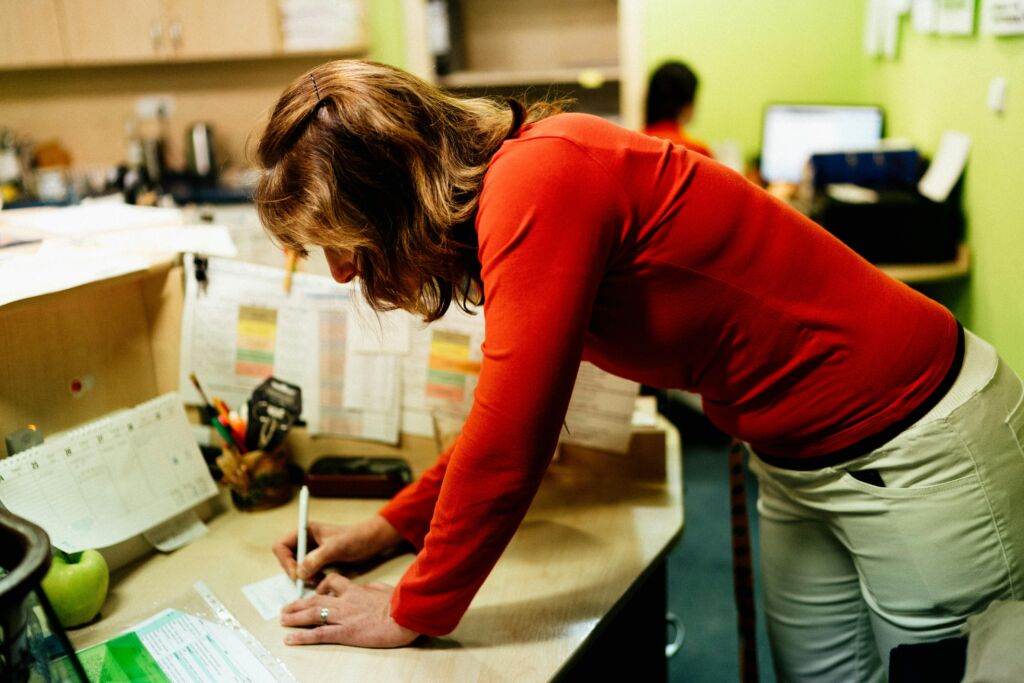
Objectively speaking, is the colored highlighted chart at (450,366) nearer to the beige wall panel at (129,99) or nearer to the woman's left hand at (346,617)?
the woman's left hand at (346,617)

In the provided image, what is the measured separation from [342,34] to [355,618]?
307cm

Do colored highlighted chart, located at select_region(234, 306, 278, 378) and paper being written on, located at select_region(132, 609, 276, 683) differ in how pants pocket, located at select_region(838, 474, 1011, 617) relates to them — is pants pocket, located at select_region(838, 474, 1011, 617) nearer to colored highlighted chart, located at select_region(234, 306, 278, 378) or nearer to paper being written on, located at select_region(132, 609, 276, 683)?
paper being written on, located at select_region(132, 609, 276, 683)

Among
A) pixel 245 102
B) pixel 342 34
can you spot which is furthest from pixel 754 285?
pixel 245 102

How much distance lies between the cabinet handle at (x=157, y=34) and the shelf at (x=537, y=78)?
116 centimetres

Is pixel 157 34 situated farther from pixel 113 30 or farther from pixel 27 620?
pixel 27 620

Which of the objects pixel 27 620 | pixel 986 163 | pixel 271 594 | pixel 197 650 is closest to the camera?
pixel 27 620

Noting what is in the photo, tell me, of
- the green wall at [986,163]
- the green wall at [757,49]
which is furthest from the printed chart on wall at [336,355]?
the green wall at [757,49]

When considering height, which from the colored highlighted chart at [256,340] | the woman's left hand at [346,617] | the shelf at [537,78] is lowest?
the woman's left hand at [346,617]

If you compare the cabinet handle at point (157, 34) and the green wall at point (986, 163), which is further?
the cabinet handle at point (157, 34)

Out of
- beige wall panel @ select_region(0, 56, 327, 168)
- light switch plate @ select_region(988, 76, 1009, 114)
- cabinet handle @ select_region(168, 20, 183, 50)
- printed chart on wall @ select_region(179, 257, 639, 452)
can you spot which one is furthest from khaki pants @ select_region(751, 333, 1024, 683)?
beige wall panel @ select_region(0, 56, 327, 168)

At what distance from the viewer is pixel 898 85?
335 cm

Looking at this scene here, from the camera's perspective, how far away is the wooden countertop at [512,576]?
0.98 m

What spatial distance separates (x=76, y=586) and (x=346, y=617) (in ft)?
1.09

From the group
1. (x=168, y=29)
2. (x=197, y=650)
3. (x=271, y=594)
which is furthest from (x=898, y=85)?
(x=197, y=650)
